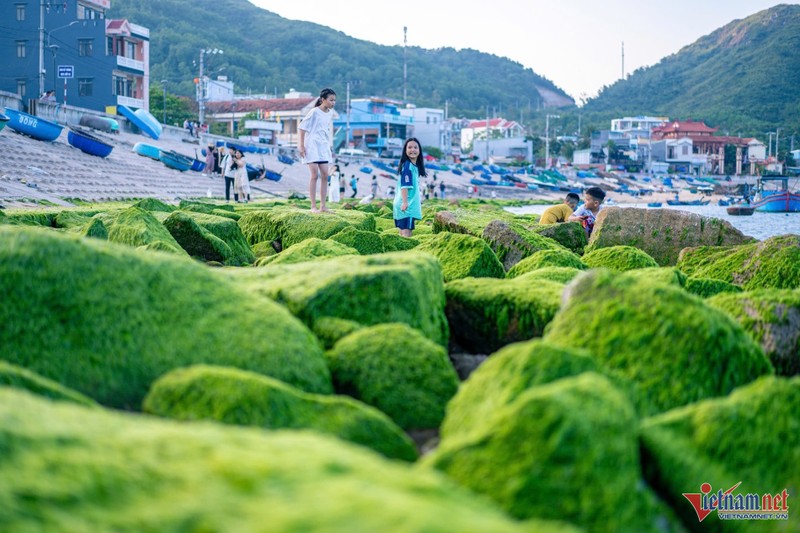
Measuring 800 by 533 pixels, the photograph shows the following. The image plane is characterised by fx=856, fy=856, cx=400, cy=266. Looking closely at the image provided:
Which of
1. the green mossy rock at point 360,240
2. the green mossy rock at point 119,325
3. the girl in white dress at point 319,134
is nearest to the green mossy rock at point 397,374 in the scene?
the green mossy rock at point 119,325

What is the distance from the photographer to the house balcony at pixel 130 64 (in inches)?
2440

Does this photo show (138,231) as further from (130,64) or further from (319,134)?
(130,64)

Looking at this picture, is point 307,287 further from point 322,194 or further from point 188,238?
point 322,194

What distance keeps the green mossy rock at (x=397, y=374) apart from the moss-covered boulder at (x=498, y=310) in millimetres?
1132

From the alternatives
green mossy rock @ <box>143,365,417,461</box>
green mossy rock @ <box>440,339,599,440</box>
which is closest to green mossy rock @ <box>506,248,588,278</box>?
green mossy rock @ <box>440,339,599,440</box>

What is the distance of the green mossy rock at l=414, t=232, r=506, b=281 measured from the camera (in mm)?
6945

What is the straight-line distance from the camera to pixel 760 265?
7.64m

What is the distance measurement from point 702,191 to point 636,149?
157 ft

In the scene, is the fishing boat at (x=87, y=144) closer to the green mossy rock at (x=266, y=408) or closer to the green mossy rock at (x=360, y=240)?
the green mossy rock at (x=360, y=240)

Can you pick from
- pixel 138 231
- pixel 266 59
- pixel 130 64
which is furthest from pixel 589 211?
pixel 266 59

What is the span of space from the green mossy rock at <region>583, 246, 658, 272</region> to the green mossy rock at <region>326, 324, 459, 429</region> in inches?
165

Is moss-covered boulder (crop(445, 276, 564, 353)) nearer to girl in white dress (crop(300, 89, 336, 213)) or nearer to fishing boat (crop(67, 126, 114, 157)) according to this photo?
girl in white dress (crop(300, 89, 336, 213))

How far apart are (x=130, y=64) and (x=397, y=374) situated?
65.0 m

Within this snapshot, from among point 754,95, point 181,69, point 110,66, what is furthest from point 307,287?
point 754,95
